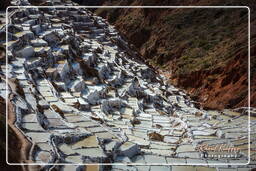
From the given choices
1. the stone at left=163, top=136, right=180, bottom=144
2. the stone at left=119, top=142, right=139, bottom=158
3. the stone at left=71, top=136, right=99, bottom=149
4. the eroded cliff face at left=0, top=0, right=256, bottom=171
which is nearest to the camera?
the eroded cliff face at left=0, top=0, right=256, bottom=171

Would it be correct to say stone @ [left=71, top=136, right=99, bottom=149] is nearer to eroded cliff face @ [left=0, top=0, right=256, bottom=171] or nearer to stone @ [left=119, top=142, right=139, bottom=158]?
eroded cliff face @ [left=0, top=0, right=256, bottom=171]

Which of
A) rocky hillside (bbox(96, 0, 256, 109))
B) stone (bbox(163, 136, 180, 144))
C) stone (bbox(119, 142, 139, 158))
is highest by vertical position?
stone (bbox(119, 142, 139, 158))

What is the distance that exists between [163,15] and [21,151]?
150 ft

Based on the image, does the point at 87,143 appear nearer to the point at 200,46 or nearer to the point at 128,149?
the point at 128,149

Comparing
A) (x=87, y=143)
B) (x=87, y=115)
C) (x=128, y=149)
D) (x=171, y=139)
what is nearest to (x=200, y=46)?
(x=171, y=139)

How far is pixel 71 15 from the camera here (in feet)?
132

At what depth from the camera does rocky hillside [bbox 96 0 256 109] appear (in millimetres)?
32031

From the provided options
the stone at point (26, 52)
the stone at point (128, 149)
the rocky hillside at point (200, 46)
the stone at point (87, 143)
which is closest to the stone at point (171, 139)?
the stone at point (128, 149)

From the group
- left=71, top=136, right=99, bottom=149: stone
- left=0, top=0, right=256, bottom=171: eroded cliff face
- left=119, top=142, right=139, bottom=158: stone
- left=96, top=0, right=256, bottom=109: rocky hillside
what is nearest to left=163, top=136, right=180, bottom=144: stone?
left=0, top=0, right=256, bottom=171: eroded cliff face

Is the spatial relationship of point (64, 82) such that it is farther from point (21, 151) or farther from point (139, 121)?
point (21, 151)

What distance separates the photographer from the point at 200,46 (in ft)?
139

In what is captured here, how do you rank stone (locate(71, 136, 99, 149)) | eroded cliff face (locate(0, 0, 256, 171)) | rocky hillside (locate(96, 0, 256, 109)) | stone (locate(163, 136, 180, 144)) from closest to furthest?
eroded cliff face (locate(0, 0, 256, 171)) → stone (locate(71, 136, 99, 149)) → stone (locate(163, 136, 180, 144)) → rocky hillside (locate(96, 0, 256, 109))

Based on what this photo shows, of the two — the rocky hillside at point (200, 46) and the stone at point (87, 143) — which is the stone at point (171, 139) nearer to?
the stone at point (87, 143)

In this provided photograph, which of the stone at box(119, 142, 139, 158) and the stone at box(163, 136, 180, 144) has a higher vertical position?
the stone at box(119, 142, 139, 158)
